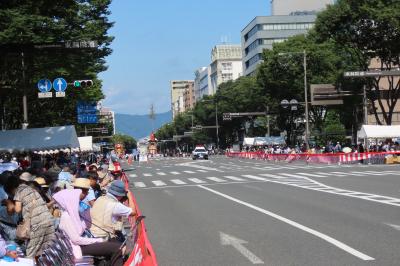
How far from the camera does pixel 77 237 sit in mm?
7840

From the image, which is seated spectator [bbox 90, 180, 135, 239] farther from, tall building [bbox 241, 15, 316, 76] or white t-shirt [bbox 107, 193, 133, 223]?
tall building [bbox 241, 15, 316, 76]

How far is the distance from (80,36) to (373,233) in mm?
17757

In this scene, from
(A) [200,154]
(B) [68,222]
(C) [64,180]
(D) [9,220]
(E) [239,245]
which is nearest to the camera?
(B) [68,222]

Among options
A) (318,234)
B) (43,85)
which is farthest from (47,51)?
(318,234)

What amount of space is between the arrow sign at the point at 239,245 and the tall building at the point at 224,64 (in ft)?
503

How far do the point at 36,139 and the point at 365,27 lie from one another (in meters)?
25.1

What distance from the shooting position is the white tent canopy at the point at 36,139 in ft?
90.4

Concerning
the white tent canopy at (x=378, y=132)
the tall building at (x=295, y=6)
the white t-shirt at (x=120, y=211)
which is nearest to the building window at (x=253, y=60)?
the tall building at (x=295, y=6)

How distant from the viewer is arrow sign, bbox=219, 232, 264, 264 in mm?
8992

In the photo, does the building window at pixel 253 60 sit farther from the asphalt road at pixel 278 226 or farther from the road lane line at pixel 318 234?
the road lane line at pixel 318 234

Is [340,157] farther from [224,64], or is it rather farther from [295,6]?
[224,64]

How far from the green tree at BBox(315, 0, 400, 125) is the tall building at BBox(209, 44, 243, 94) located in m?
118

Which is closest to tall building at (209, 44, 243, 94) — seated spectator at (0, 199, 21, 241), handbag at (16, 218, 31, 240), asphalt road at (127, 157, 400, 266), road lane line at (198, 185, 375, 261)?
asphalt road at (127, 157, 400, 266)

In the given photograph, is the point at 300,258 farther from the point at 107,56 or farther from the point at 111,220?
the point at 107,56
